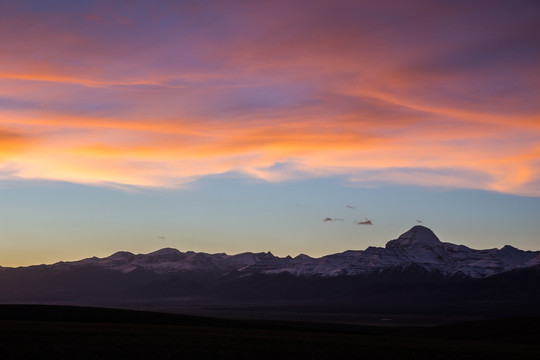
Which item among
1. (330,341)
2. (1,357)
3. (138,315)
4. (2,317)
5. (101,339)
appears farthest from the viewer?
(138,315)

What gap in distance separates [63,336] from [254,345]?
16259 millimetres

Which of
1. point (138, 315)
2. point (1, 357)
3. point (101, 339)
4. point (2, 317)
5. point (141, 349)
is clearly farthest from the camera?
point (138, 315)

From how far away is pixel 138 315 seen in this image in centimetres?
9900

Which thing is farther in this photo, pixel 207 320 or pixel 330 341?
pixel 207 320

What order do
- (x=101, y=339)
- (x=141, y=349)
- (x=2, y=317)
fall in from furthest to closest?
(x=2, y=317)
(x=101, y=339)
(x=141, y=349)

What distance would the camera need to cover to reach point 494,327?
10212 cm

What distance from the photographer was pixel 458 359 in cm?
4984

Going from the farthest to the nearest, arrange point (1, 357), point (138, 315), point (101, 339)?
point (138, 315), point (101, 339), point (1, 357)

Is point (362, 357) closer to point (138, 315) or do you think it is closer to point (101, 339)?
point (101, 339)

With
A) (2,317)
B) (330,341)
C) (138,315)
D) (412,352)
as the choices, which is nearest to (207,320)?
(138,315)

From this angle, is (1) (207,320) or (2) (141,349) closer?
(2) (141,349)

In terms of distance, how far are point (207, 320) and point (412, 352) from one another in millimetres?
54106

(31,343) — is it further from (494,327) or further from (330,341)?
(494,327)

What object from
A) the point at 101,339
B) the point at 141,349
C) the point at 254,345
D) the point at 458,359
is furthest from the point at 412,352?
the point at 101,339
